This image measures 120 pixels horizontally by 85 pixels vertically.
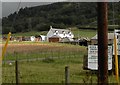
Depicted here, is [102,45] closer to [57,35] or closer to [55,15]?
[55,15]

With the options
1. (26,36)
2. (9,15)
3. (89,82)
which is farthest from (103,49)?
(26,36)

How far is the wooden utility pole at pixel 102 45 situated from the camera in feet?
36.0

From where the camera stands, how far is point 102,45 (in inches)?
439

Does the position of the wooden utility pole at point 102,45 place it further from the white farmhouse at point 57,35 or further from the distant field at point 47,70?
the white farmhouse at point 57,35

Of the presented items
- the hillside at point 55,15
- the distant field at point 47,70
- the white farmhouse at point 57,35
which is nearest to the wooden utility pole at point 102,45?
the distant field at point 47,70

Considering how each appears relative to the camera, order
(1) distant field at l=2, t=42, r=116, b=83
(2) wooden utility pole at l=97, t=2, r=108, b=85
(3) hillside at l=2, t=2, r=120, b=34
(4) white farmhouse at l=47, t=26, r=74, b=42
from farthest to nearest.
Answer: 1. (4) white farmhouse at l=47, t=26, r=74, b=42
2. (1) distant field at l=2, t=42, r=116, b=83
3. (3) hillside at l=2, t=2, r=120, b=34
4. (2) wooden utility pole at l=97, t=2, r=108, b=85

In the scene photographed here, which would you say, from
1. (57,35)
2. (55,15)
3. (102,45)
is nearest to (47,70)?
(102,45)

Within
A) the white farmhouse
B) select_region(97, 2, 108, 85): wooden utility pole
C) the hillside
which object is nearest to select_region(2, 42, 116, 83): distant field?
select_region(97, 2, 108, 85): wooden utility pole

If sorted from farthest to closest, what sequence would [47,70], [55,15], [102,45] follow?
[55,15] < [47,70] < [102,45]

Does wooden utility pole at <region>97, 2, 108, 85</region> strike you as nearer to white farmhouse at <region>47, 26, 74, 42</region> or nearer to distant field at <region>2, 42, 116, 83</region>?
distant field at <region>2, 42, 116, 83</region>

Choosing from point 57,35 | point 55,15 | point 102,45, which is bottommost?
point 102,45

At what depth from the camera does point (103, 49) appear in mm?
11062

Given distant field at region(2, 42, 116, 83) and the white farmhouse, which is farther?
the white farmhouse

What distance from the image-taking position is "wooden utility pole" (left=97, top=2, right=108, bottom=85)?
36.0ft
